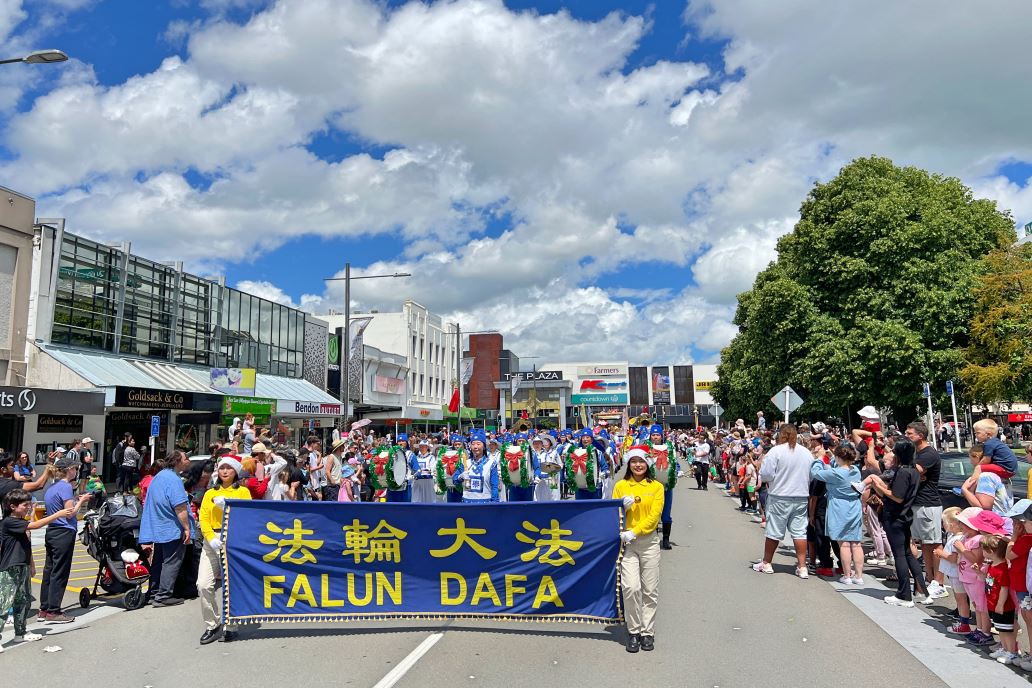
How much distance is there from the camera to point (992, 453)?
754 centimetres

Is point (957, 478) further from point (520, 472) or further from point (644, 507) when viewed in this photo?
point (644, 507)

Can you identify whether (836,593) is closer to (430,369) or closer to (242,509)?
(242,509)

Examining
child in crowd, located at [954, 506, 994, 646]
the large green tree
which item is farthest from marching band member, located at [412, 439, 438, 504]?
the large green tree

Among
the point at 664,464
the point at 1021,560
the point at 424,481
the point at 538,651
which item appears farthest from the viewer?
the point at 424,481

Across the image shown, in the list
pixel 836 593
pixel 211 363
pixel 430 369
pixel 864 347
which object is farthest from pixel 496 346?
pixel 836 593

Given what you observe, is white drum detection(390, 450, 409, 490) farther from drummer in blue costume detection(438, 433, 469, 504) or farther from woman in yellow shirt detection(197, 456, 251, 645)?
woman in yellow shirt detection(197, 456, 251, 645)

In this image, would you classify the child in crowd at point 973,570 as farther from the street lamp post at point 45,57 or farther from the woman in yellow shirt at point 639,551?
the street lamp post at point 45,57

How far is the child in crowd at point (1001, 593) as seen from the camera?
5.93 meters

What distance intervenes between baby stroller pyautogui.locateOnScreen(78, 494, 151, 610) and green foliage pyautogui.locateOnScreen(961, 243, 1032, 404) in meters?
23.5

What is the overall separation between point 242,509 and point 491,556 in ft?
7.70

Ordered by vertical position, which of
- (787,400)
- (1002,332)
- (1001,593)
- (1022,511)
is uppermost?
(1002,332)

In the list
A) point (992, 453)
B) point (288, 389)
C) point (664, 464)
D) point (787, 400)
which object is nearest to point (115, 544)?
point (664, 464)

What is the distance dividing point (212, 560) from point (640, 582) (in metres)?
3.81

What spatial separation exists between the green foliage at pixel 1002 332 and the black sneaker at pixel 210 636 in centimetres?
2326
